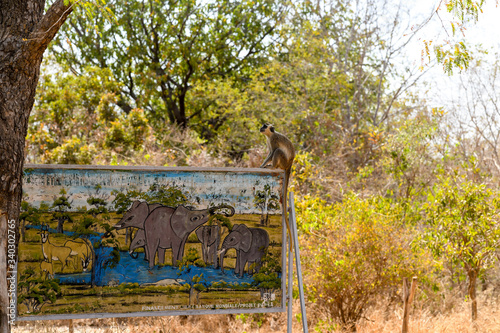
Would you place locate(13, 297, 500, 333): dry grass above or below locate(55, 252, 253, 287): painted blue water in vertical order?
below

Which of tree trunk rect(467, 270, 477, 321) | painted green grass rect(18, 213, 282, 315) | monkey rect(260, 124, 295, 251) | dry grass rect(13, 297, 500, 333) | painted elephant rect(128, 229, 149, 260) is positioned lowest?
dry grass rect(13, 297, 500, 333)

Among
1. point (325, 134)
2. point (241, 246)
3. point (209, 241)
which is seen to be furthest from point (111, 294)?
point (325, 134)

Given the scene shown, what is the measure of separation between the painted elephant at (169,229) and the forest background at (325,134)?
1762 mm

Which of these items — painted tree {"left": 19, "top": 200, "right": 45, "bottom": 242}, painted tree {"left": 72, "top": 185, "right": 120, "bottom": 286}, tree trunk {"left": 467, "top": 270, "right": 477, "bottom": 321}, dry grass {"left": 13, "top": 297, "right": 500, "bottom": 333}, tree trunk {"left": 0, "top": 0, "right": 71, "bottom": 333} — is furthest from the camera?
tree trunk {"left": 467, "top": 270, "right": 477, "bottom": 321}

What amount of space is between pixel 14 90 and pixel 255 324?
452 cm

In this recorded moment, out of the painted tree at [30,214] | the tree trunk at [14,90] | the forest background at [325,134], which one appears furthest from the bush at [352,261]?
the tree trunk at [14,90]

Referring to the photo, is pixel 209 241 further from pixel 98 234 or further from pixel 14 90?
pixel 14 90

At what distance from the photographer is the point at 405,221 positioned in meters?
8.90

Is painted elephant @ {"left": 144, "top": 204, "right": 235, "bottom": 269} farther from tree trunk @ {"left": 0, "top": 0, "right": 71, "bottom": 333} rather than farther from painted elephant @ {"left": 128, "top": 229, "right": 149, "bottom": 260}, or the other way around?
tree trunk @ {"left": 0, "top": 0, "right": 71, "bottom": 333}

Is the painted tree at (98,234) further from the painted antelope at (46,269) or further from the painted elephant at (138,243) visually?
the painted antelope at (46,269)

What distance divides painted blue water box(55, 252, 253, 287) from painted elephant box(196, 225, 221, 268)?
9 centimetres

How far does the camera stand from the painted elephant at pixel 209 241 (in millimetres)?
4746

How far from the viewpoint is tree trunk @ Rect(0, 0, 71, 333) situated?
378 cm

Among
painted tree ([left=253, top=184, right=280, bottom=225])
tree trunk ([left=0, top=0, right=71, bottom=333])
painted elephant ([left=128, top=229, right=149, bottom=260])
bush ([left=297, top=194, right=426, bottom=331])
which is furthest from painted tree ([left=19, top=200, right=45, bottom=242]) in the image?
bush ([left=297, top=194, right=426, bottom=331])
